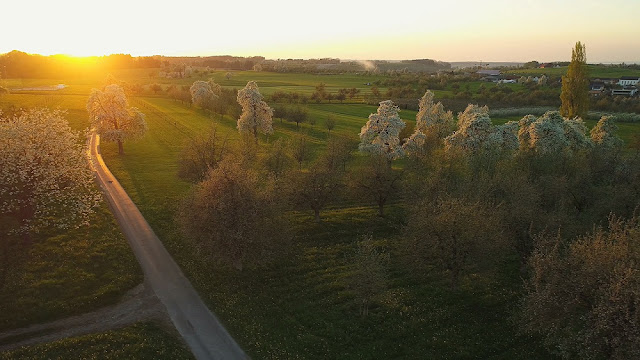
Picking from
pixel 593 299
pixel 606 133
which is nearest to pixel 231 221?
pixel 593 299

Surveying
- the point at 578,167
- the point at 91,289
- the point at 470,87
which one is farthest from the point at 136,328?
the point at 470,87

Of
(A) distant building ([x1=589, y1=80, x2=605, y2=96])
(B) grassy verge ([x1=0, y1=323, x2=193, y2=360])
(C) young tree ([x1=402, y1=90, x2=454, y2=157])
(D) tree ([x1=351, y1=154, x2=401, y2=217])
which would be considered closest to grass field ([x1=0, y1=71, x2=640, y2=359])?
(B) grassy verge ([x1=0, y1=323, x2=193, y2=360])

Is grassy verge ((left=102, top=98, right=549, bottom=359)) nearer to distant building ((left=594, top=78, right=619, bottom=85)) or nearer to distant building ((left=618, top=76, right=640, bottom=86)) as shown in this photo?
distant building ((left=594, top=78, right=619, bottom=85))

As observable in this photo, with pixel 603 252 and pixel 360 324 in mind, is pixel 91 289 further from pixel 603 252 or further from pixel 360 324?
pixel 603 252

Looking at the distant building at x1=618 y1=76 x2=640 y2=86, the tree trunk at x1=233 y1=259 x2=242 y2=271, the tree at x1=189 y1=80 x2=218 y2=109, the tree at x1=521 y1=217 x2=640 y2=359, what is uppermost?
the distant building at x1=618 y1=76 x2=640 y2=86

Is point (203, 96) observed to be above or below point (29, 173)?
above

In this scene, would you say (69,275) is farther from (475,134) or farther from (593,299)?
(475,134)
